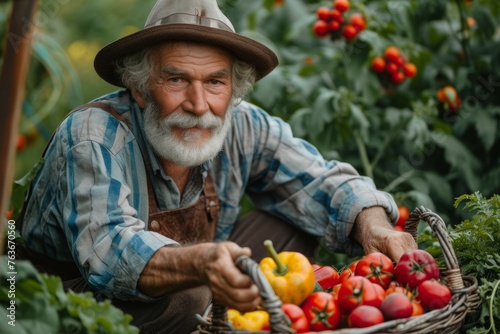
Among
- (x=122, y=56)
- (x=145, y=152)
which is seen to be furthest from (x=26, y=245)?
(x=122, y=56)

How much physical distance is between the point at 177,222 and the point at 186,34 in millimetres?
723

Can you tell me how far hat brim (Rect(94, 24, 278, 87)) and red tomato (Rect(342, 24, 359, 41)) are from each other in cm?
104

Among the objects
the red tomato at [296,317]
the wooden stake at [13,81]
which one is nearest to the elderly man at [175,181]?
the red tomato at [296,317]

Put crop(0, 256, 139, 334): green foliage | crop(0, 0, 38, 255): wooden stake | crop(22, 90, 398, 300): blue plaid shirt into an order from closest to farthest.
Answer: crop(0, 0, 38, 255): wooden stake, crop(0, 256, 139, 334): green foliage, crop(22, 90, 398, 300): blue plaid shirt

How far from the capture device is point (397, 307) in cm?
206

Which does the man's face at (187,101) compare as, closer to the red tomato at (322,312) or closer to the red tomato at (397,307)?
the red tomato at (322,312)

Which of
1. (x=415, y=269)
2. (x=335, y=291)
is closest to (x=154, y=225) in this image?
(x=335, y=291)

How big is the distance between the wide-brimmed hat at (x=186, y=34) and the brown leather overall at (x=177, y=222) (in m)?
0.21

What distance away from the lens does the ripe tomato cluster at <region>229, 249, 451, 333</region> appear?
2062 mm

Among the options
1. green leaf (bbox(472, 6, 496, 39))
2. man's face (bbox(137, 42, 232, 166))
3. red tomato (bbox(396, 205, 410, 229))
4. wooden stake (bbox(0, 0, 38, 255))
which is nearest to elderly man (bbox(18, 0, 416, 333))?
man's face (bbox(137, 42, 232, 166))

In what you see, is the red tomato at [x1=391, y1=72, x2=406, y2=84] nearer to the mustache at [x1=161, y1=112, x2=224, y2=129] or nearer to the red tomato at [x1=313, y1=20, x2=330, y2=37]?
the red tomato at [x1=313, y1=20, x2=330, y2=37]

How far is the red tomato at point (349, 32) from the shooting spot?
3846mm

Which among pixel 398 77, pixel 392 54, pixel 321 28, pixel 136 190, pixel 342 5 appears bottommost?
pixel 136 190

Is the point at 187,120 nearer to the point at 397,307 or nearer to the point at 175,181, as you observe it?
the point at 175,181
